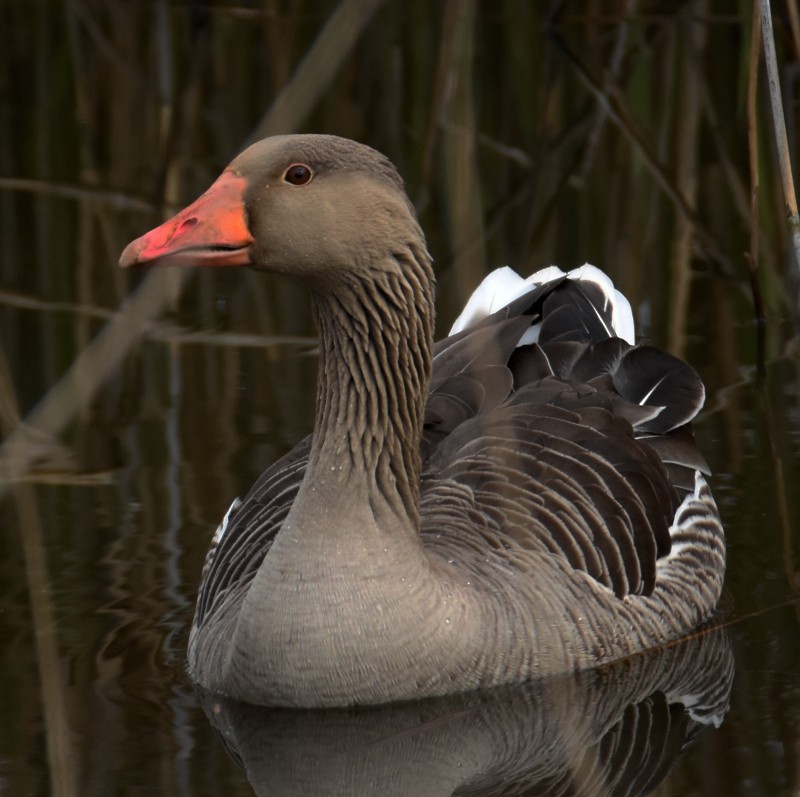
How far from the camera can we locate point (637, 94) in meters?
13.2

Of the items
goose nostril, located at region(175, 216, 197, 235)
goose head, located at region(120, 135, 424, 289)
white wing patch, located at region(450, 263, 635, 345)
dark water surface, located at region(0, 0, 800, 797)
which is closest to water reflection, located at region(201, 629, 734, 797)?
dark water surface, located at region(0, 0, 800, 797)

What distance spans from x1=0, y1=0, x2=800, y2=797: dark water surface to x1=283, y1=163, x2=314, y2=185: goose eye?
63 centimetres

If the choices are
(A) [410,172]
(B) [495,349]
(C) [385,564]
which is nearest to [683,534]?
(B) [495,349]

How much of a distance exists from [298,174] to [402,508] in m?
1.29

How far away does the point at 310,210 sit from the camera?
5.91 meters

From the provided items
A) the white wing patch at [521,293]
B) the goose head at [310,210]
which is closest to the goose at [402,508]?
the goose head at [310,210]

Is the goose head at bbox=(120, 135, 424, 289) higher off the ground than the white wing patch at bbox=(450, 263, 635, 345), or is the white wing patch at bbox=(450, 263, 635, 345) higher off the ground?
the goose head at bbox=(120, 135, 424, 289)

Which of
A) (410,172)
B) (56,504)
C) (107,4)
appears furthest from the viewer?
(107,4)

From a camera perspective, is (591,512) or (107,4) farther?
(107,4)

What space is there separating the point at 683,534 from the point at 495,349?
1152 millimetres

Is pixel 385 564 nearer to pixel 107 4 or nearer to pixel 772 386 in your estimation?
pixel 772 386

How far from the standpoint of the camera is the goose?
19.5 feet

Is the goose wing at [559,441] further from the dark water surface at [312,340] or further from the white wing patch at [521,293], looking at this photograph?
the dark water surface at [312,340]

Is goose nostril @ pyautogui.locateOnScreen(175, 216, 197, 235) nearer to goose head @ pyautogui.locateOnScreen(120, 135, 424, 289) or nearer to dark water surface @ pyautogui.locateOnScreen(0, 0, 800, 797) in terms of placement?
goose head @ pyautogui.locateOnScreen(120, 135, 424, 289)
